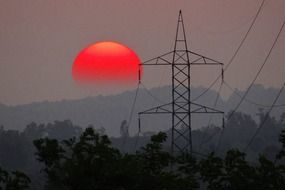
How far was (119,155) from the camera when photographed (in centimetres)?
2636

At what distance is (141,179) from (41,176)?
501 ft

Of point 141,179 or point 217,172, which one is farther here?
point 217,172

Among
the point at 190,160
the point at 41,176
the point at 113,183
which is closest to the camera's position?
the point at 113,183

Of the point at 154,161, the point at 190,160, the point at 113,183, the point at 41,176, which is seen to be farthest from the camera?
the point at 41,176

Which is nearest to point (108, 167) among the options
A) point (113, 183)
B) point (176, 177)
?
point (113, 183)

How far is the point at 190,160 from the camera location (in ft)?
101

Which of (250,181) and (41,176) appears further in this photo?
(41,176)

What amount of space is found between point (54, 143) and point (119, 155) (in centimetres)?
199

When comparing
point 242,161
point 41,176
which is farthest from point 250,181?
point 41,176

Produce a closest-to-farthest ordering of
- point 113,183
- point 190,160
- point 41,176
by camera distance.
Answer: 1. point 113,183
2. point 190,160
3. point 41,176

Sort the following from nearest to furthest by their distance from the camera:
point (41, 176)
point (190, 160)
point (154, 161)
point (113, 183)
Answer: point (113, 183), point (154, 161), point (190, 160), point (41, 176)

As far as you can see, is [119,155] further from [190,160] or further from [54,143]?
[190,160]

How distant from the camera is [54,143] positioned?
26000 mm

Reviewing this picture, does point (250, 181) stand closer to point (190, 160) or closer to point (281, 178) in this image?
point (281, 178)
